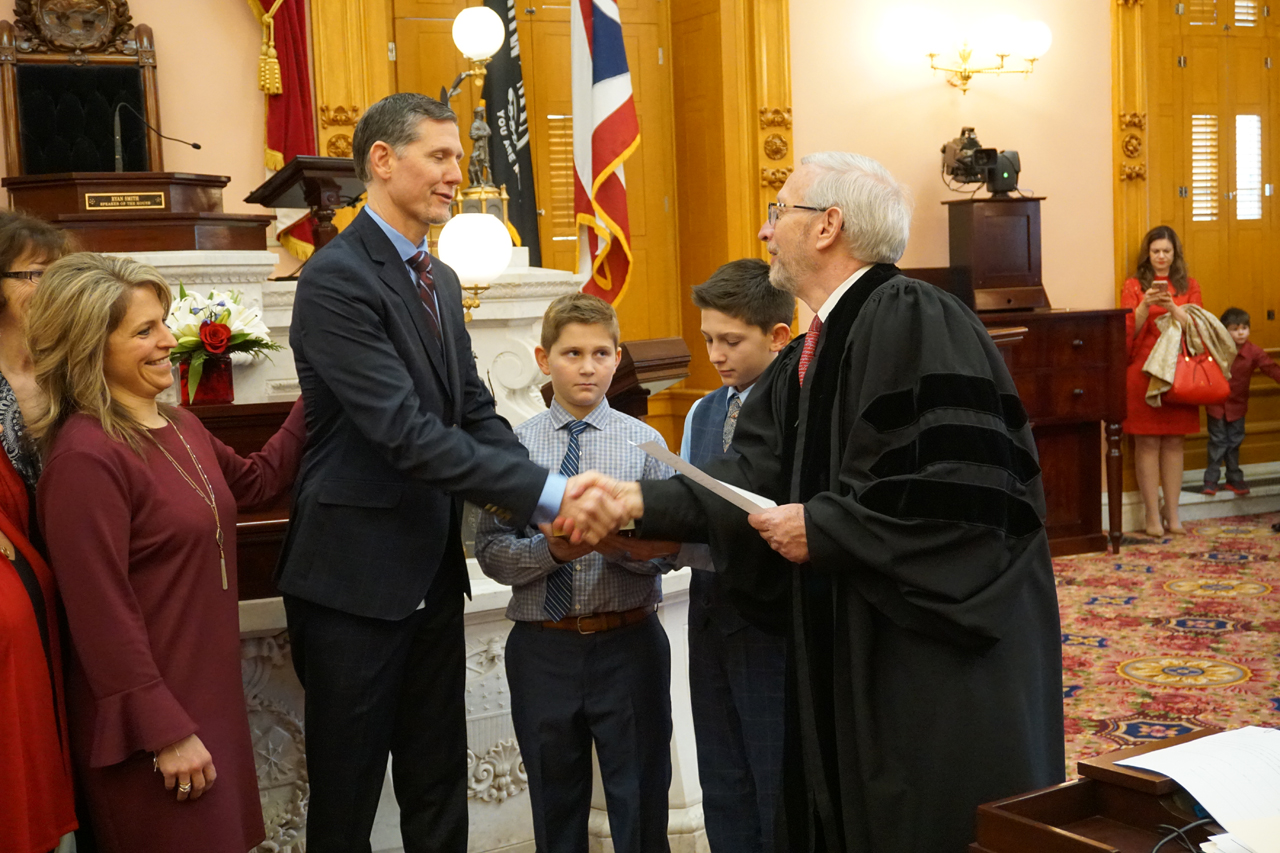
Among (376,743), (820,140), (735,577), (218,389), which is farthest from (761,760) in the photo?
(820,140)

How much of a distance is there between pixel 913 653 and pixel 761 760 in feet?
2.20

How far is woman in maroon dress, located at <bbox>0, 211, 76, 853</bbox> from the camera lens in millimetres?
2006

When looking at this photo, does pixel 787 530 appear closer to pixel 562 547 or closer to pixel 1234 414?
pixel 562 547

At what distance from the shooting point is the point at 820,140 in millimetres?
7844

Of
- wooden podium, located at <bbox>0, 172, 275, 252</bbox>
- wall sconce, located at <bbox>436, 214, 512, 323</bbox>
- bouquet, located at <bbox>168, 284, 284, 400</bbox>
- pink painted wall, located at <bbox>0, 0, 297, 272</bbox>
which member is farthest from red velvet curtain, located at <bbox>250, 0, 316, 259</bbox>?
bouquet, located at <bbox>168, 284, 284, 400</bbox>

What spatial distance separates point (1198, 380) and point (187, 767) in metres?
7.27

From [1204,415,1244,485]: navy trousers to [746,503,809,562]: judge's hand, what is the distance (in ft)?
24.6

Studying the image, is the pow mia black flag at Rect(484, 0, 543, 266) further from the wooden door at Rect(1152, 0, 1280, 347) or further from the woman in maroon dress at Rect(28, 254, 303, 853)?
the woman in maroon dress at Rect(28, 254, 303, 853)

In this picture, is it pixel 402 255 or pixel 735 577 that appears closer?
pixel 735 577

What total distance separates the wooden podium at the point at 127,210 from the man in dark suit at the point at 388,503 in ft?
10.1

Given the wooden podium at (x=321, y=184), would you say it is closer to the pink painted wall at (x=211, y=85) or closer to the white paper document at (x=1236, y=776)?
the pink painted wall at (x=211, y=85)

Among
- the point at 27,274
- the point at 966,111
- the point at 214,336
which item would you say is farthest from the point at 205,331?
the point at 966,111

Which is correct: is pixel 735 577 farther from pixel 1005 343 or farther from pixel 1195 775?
pixel 1005 343

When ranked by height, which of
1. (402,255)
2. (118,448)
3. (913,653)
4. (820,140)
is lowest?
(913,653)
